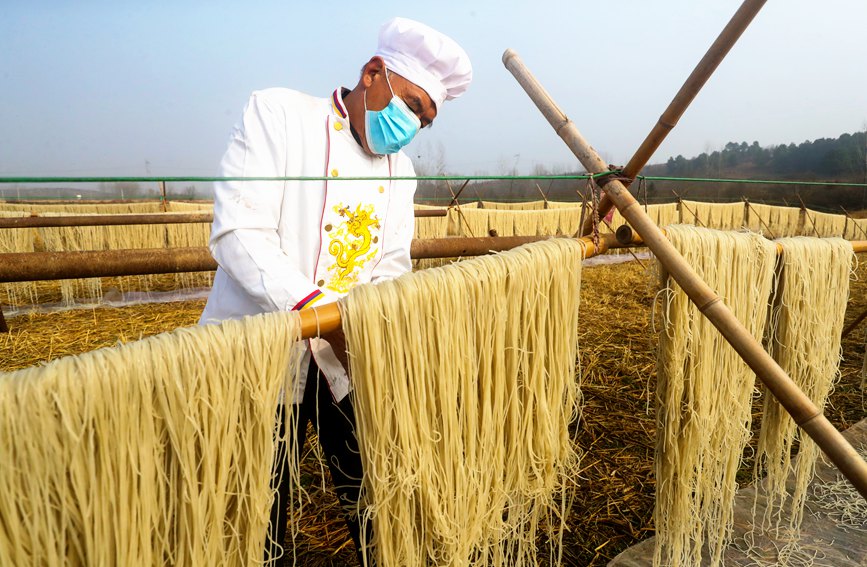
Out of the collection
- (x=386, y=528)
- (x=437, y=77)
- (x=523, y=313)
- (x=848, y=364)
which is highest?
(x=437, y=77)

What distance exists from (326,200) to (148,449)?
2.90ft

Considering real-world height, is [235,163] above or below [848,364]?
above

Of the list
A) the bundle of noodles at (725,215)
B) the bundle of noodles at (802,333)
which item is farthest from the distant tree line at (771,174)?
the bundle of noodles at (802,333)

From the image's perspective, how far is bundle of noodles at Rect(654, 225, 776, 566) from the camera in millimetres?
1738

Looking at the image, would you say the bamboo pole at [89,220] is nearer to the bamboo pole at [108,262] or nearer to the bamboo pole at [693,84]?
the bamboo pole at [108,262]

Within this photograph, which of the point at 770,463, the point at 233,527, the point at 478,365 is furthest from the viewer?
the point at 770,463

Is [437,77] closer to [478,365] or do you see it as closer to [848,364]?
[478,365]

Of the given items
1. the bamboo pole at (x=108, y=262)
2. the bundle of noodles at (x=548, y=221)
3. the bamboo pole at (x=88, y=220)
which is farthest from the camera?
the bundle of noodles at (x=548, y=221)

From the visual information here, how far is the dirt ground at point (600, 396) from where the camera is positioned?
7.98ft

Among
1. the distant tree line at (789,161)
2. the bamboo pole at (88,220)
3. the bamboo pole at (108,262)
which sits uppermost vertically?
the distant tree line at (789,161)

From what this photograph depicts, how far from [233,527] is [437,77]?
4.84 feet

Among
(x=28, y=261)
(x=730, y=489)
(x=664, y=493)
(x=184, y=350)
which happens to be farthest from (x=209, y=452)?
(x=730, y=489)

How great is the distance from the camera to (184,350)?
0.93 m

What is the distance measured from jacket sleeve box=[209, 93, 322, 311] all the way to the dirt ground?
418 mm
